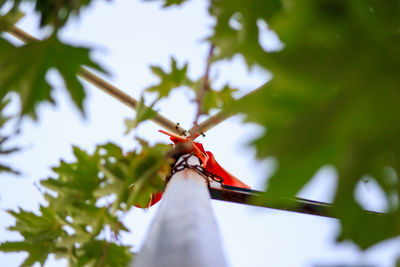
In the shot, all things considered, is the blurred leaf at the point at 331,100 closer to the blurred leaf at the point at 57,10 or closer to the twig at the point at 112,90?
the blurred leaf at the point at 57,10

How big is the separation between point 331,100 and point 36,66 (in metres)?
0.54

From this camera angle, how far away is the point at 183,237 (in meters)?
0.56

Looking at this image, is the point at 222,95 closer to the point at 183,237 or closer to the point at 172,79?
the point at 172,79

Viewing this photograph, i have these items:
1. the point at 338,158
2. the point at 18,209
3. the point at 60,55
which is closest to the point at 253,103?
the point at 338,158

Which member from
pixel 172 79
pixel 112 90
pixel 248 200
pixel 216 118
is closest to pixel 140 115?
pixel 172 79

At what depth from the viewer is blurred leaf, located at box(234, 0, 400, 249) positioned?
1.37ft

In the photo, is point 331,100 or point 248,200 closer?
point 331,100

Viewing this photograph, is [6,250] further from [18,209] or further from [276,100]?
[276,100]

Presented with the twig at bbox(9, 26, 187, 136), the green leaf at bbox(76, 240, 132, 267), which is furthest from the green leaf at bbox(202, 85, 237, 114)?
the twig at bbox(9, 26, 187, 136)

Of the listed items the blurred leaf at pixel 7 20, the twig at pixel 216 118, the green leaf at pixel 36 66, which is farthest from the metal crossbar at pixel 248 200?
the blurred leaf at pixel 7 20

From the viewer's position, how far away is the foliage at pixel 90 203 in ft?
2.04

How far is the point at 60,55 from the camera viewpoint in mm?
645

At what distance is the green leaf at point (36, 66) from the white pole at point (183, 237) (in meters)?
0.27

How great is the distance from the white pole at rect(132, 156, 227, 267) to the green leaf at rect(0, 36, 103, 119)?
0.27 meters
